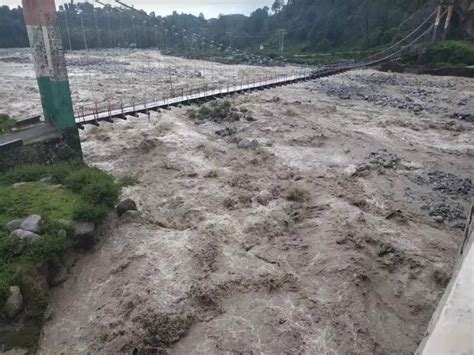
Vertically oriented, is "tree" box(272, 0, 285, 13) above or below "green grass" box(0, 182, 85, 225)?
above

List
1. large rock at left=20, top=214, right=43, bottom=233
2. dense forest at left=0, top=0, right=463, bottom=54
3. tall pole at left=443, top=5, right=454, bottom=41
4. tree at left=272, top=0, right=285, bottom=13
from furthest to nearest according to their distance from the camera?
tree at left=272, top=0, right=285, bottom=13, dense forest at left=0, top=0, right=463, bottom=54, tall pole at left=443, top=5, right=454, bottom=41, large rock at left=20, top=214, right=43, bottom=233

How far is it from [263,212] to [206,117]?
10055mm

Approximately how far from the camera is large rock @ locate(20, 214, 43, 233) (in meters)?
8.00

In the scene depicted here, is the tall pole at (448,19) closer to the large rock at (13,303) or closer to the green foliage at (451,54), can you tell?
the green foliage at (451,54)

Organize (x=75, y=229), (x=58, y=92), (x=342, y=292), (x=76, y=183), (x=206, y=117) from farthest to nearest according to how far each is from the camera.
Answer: (x=206, y=117), (x=58, y=92), (x=76, y=183), (x=75, y=229), (x=342, y=292)

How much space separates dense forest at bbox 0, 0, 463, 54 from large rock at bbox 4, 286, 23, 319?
118 feet

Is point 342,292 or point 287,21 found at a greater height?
point 287,21

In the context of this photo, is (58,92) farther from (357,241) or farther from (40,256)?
(357,241)

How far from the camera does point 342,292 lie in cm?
763

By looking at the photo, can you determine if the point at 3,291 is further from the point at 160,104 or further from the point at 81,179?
the point at 160,104

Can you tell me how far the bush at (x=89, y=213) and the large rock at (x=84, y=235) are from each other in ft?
0.43

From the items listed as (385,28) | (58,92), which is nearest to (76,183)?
(58,92)

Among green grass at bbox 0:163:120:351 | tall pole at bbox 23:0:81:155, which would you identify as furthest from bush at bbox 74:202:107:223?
tall pole at bbox 23:0:81:155

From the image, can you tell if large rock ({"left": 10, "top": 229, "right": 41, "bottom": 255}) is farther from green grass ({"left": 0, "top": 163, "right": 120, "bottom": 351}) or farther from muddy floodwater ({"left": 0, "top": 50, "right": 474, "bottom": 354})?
muddy floodwater ({"left": 0, "top": 50, "right": 474, "bottom": 354})
